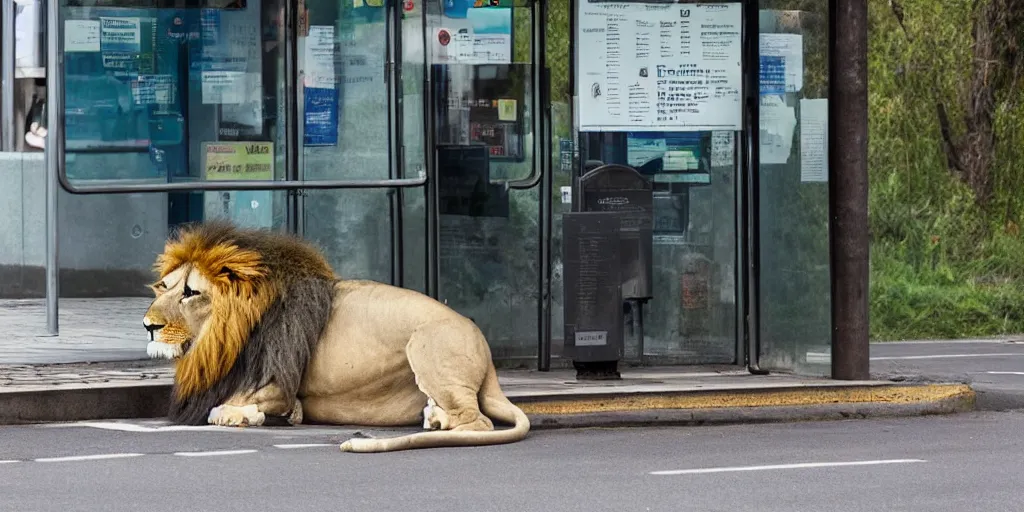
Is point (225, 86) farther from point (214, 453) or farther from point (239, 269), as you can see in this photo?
point (214, 453)

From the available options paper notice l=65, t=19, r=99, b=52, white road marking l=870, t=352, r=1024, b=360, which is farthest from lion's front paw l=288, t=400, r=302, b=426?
white road marking l=870, t=352, r=1024, b=360

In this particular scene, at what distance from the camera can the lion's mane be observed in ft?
31.0

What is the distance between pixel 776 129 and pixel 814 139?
0.37 meters

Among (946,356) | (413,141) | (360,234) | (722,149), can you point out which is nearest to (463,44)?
(413,141)

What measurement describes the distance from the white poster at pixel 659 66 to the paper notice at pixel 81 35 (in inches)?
120

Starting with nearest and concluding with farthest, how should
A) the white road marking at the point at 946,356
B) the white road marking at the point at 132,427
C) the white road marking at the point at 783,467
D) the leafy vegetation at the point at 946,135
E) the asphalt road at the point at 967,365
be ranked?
the white road marking at the point at 783,467 < the white road marking at the point at 132,427 < the asphalt road at the point at 967,365 < the white road marking at the point at 946,356 < the leafy vegetation at the point at 946,135

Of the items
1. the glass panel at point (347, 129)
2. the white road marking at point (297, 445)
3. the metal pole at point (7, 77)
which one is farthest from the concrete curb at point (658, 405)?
the metal pole at point (7, 77)

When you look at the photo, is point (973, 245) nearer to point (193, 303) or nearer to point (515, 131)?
point (515, 131)

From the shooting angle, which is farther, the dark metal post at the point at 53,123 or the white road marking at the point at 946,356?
the white road marking at the point at 946,356

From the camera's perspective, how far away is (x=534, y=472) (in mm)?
7984

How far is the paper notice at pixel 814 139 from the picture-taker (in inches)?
469

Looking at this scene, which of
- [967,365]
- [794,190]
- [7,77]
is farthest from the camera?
[7,77]

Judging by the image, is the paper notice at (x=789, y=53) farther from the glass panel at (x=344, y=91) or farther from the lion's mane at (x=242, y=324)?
the lion's mane at (x=242, y=324)

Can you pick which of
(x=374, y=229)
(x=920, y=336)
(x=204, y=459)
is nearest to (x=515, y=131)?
(x=374, y=229)
